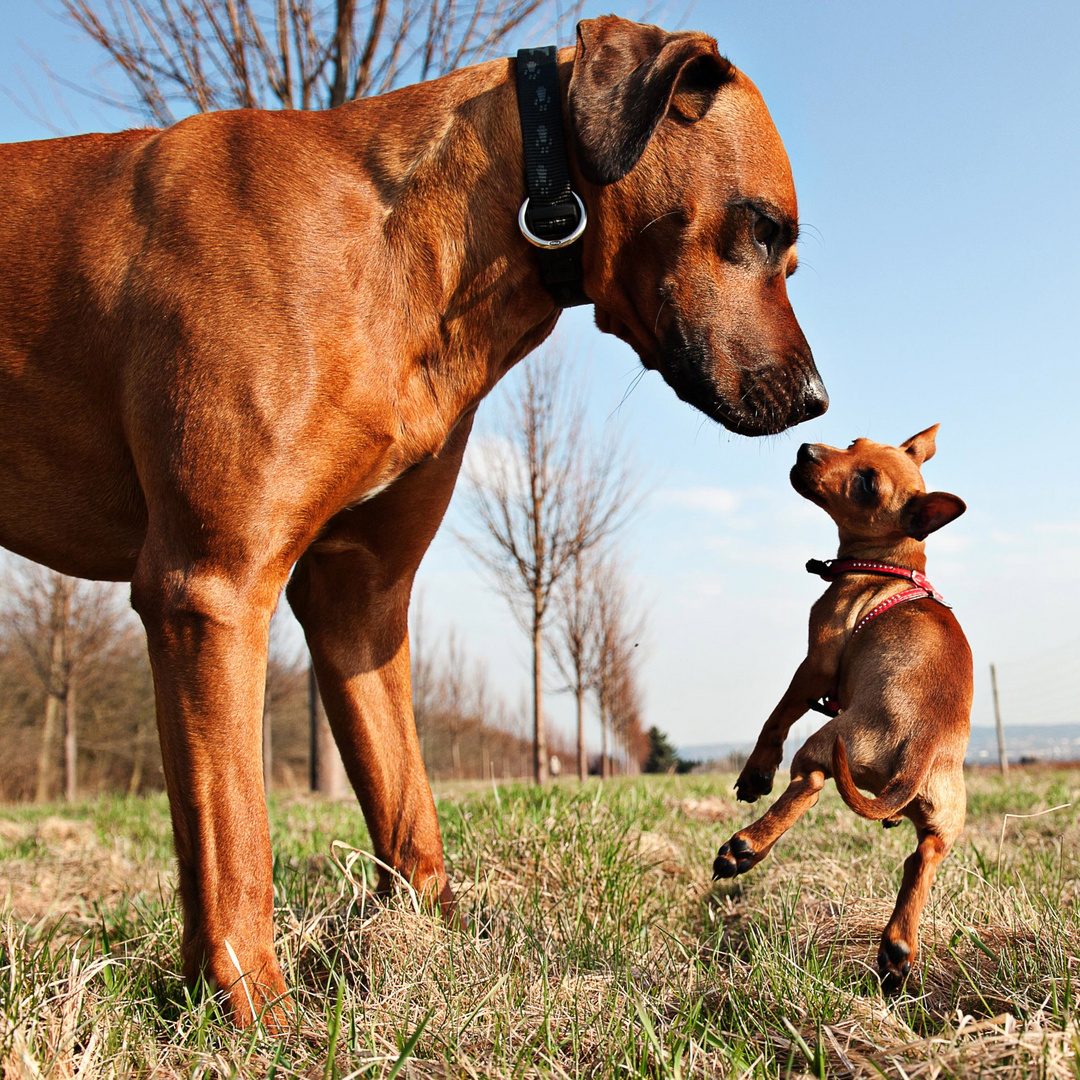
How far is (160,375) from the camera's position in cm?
199

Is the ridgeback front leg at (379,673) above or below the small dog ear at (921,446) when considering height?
below

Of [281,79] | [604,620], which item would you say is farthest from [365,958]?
[604,620]

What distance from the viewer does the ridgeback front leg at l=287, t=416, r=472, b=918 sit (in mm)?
2568

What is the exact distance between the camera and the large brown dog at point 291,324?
1897 millimetres

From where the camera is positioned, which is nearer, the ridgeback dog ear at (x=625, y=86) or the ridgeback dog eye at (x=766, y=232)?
the ridgeback dog ear at (x=625, y=86)

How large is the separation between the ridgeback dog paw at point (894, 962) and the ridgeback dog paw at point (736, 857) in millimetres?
362

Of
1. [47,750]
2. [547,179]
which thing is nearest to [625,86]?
[547,179]

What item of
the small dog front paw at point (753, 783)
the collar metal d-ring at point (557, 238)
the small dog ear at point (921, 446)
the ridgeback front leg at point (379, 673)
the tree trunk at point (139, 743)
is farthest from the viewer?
the tree trunk at point (139, 743)

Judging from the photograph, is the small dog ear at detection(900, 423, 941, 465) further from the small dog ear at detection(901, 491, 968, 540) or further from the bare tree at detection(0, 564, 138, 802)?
the bare tree at detection(0, 564, 138, 802)

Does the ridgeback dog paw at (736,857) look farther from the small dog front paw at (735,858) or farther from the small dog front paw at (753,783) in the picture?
the small dog front paw at (753,783)

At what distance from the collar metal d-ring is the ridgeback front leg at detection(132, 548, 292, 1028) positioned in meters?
0.99

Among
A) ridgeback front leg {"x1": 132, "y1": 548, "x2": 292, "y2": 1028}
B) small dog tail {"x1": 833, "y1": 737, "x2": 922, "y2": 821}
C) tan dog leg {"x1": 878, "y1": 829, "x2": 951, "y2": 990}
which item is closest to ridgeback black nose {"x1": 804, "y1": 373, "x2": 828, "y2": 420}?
small dog tail {"x1": 833, "y1": 737, "x2": 922, "y2": 821}

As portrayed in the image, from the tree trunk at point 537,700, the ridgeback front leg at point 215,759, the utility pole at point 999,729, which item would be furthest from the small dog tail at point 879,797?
the utility pole at point 999,729

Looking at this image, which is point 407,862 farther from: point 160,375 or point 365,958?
point 160,375
